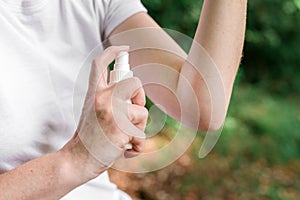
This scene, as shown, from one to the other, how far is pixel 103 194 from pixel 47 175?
0.70 feet

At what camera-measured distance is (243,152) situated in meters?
3.22

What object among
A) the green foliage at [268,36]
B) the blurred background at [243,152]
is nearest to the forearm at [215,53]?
the blurred background at [243,152]

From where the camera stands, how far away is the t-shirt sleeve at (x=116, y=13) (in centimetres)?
121

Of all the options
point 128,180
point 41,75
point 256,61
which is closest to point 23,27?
point 41,75

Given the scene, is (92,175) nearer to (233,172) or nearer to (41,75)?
(41,75)

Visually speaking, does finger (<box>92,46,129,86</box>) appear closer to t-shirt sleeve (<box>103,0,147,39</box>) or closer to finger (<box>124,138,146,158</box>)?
finger (<box>124,138,146,158</box>)

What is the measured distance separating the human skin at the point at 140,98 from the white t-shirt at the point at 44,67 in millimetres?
56

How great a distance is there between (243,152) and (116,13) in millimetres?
2097

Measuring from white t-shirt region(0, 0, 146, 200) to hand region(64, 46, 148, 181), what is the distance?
0.15 m

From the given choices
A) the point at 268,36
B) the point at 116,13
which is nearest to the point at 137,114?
the point at 116,13

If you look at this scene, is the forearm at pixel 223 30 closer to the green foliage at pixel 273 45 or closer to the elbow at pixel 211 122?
the elbow at pixel 211 122

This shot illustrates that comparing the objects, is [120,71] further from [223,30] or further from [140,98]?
[223,30]

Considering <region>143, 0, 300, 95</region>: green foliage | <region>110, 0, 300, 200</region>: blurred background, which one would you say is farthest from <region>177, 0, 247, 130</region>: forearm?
<region>143, 0, 300, 95</region>: green foliage

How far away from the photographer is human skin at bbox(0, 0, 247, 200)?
36.6 inches
